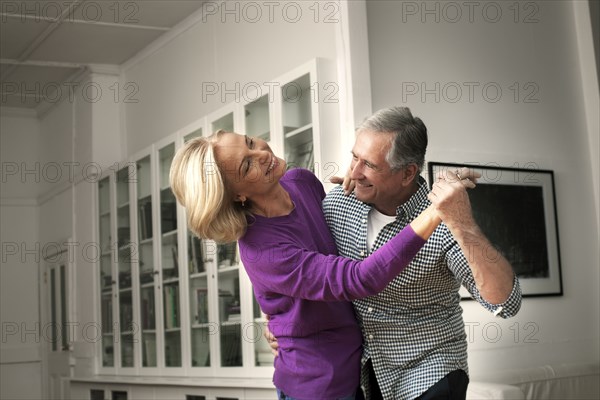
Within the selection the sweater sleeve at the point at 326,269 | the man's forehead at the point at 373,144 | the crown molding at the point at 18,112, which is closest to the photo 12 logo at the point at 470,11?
the man's forehead at the point at 373,144

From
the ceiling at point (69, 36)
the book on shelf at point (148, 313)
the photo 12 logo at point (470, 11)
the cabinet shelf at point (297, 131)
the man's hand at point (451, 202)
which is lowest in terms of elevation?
the book on shelf at point (148, 313)

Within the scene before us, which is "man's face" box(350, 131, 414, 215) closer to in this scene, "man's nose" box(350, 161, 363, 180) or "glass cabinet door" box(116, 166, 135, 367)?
"man's nose" box(350, 161, 363, 180)

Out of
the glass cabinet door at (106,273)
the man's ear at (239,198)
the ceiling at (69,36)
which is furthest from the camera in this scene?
the glass cabinet door at (106,273)

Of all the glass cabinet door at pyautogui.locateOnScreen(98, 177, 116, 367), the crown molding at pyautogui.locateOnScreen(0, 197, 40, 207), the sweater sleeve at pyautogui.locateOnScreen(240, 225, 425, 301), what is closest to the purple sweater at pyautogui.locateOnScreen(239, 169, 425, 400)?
the sweater sleeve at pyautogui.locateOnScreen(240, 225, 425, 301)

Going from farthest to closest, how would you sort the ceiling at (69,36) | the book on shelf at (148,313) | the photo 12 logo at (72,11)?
1. the book on shelf at (148,313)
2. the ceiling at (69,36)
3. the photo 12 logo at (72,11)

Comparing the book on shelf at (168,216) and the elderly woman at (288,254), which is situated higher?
the book on shelf at (168,216)

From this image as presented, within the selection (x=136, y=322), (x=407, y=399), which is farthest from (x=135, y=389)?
(x=407, y=399)

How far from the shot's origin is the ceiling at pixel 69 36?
5.70 metres

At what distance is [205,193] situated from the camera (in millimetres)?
1852

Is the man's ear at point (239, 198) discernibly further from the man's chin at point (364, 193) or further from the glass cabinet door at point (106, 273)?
the glass cabinet door at point (106, 273)

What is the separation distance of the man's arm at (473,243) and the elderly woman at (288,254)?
1.4 inches

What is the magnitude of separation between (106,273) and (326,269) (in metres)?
5.30

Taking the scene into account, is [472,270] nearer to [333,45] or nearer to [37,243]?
[333,45]

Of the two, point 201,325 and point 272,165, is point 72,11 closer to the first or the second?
point 201,325
